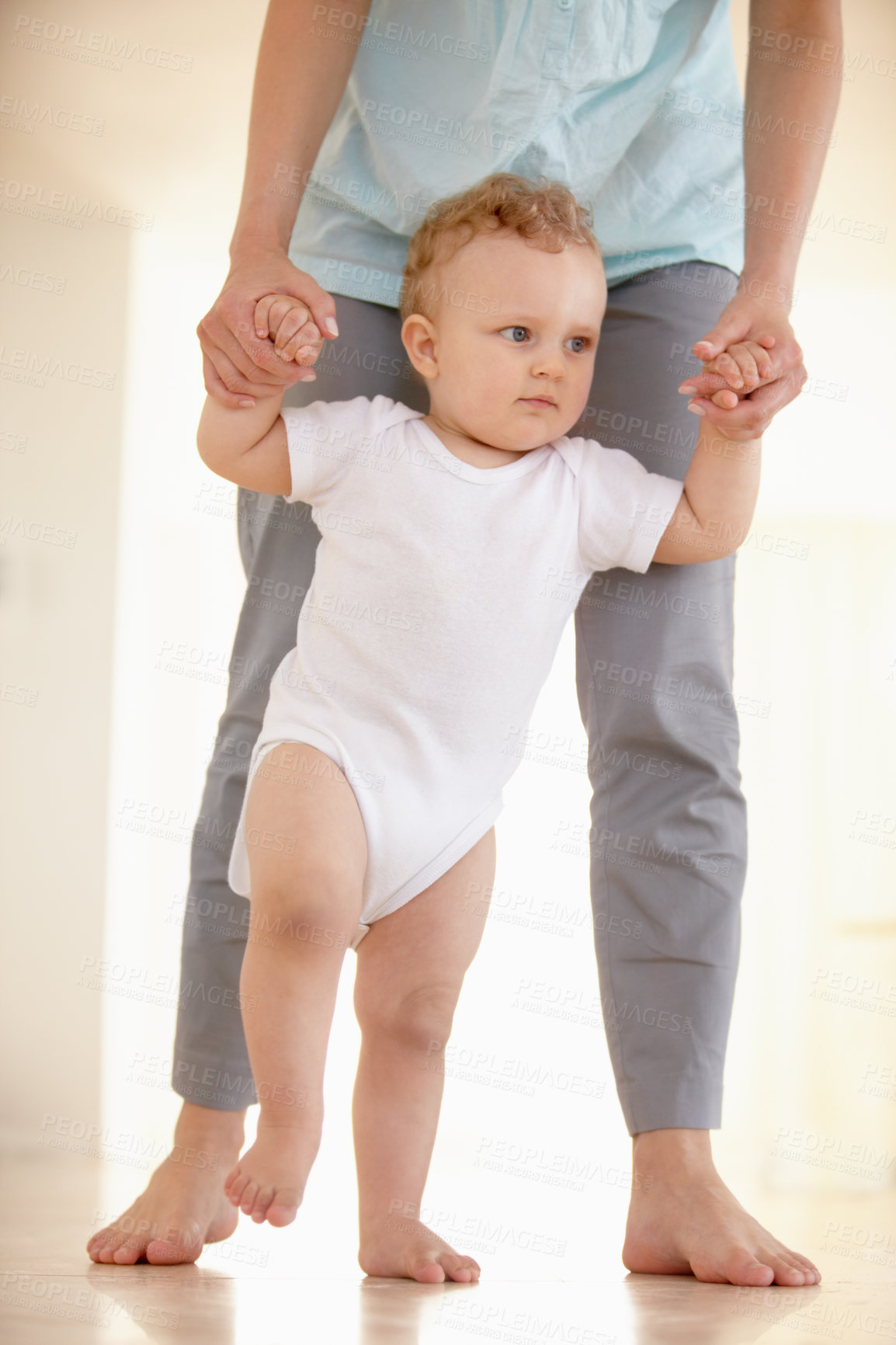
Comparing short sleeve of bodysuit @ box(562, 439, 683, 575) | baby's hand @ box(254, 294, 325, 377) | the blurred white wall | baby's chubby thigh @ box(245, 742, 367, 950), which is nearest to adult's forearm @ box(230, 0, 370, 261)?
baby's hand @ box(254, 294, 325, 377)

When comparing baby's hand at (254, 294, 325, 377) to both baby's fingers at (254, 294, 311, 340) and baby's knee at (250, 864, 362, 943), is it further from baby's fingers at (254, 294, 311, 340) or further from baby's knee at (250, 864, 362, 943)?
baby's knee at (250, 864, 362, 943)

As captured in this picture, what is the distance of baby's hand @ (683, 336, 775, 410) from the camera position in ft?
2.65

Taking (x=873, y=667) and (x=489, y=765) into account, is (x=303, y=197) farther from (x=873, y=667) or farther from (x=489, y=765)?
(x=873, y=667)

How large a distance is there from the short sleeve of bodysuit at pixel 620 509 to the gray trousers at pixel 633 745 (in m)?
0.10

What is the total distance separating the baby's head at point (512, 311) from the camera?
2.86 feet

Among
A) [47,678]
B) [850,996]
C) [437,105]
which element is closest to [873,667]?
[850,996]

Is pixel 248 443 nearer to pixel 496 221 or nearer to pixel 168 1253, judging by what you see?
pixel 496 221

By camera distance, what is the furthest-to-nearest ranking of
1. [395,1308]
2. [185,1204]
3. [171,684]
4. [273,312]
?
[171,684], [185,1204], [273,312], [395,1308]

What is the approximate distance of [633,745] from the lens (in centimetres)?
Answer: 98

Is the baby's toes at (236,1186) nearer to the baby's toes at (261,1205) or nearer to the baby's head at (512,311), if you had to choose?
the baby's toes at (261,1205)

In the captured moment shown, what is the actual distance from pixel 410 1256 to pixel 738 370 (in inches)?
25.7

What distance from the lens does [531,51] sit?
91 centimetres

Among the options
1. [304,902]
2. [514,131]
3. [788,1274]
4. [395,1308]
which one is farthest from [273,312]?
[788,1274]

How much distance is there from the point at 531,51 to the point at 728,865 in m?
0.66
